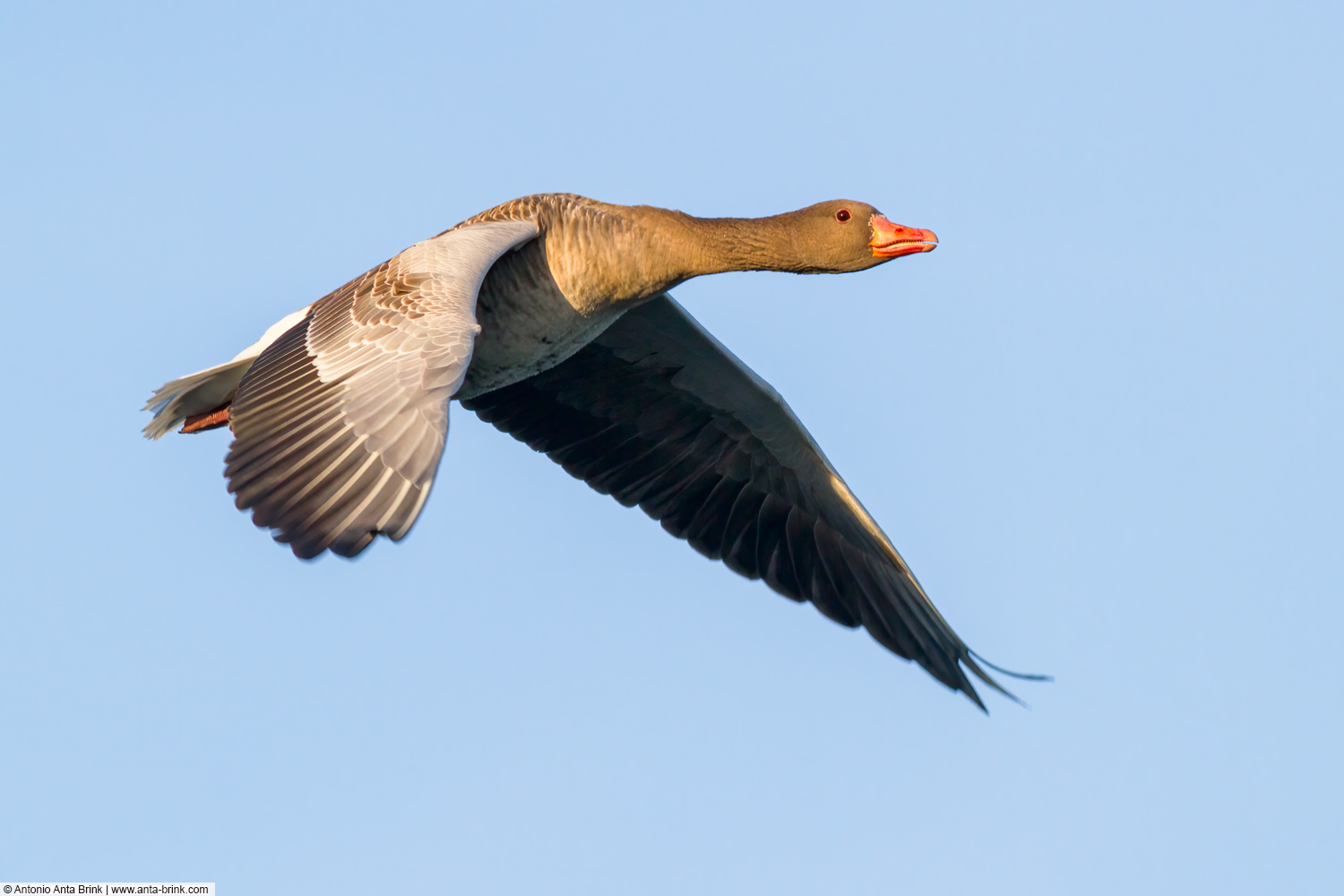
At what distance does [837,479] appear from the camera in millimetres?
14672

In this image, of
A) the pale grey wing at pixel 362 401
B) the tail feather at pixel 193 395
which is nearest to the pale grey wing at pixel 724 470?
the tail feather at pixel 193 395

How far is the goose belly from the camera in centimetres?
1208

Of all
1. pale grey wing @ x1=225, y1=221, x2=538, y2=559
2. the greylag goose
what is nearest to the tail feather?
the greylag goose

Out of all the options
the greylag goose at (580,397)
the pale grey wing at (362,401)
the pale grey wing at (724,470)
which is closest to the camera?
the pale grey wing at (362,401)

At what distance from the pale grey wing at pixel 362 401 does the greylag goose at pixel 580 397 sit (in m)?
0.02

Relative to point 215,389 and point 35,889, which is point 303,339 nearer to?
point 215,389

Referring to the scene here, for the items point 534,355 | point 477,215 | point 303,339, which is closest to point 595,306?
point 534,355

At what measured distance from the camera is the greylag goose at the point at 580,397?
371 inches

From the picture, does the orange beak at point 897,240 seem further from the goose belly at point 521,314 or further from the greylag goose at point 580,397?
the goose belly at point 521,314

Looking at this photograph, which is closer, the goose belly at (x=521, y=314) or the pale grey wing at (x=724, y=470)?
the goose belly at (x=521, y=314)

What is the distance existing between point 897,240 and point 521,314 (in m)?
3.23

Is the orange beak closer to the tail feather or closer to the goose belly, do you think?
the goose belly

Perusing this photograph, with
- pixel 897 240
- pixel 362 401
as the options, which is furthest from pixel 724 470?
pixel 362 401

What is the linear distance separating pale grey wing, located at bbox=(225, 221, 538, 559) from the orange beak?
3059 millimetres
